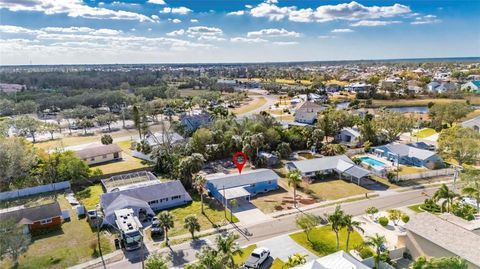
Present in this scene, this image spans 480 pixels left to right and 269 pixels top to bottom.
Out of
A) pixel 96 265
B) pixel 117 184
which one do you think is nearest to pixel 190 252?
pixel 96 265

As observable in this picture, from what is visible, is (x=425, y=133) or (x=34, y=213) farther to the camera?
(x=425, y=133)

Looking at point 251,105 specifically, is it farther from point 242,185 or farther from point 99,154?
Result: point 242,185

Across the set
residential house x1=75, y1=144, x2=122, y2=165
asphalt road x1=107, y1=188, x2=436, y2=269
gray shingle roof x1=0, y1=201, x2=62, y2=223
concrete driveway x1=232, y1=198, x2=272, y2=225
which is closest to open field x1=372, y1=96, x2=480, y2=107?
asphalt road x1=107, y1=188, x2=436, y2=269

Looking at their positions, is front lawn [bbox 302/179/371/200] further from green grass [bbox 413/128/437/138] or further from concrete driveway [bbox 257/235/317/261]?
green grass [bbox 413/128/437/138]

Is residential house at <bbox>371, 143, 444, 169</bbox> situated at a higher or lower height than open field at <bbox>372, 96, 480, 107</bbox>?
lower

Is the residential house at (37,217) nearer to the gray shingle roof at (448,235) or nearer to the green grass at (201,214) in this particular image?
the green grass at (201,214)

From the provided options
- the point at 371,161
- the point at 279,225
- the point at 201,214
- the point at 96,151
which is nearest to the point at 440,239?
the point at 279,225
